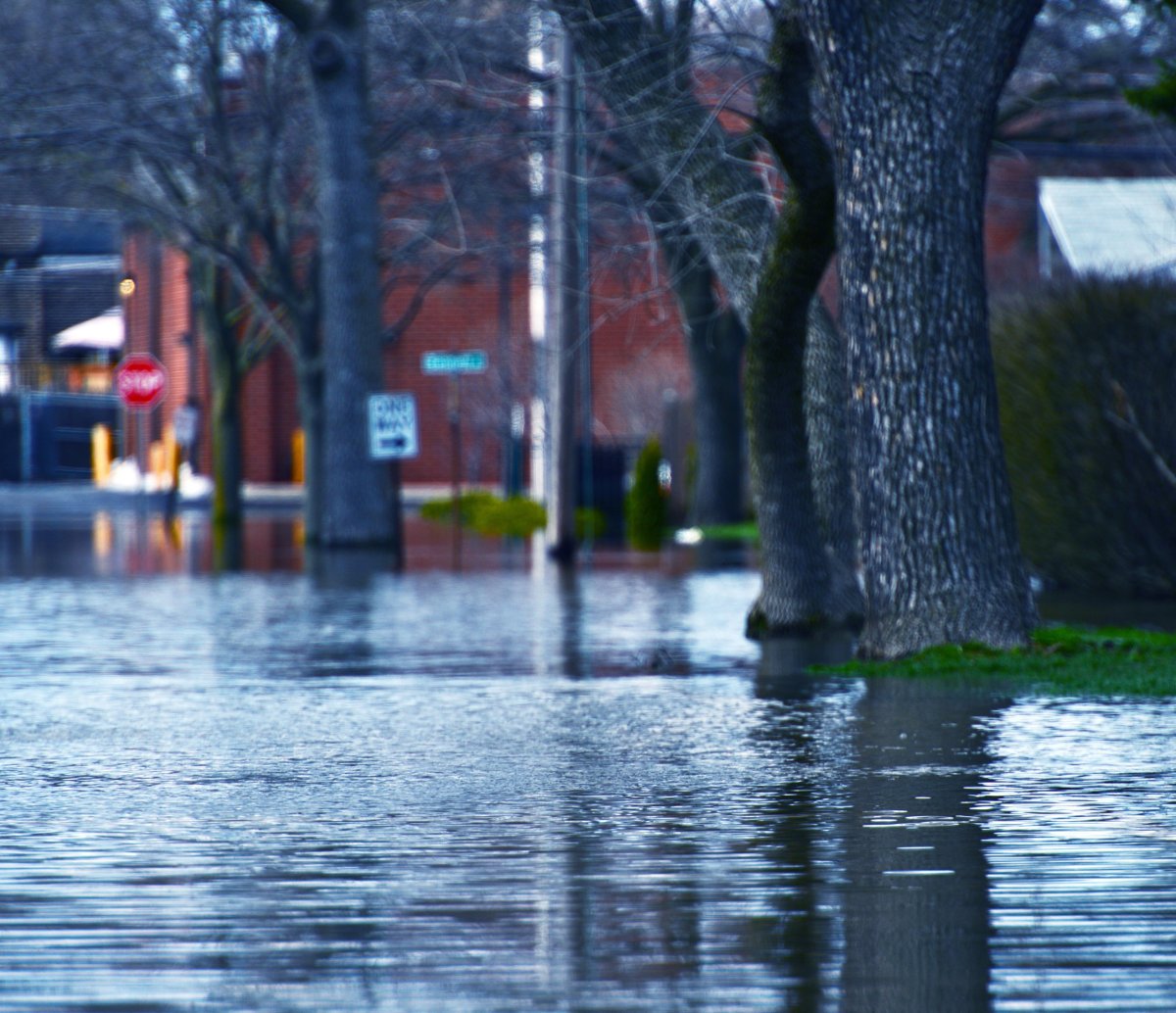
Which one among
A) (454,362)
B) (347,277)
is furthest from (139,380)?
(347,277)

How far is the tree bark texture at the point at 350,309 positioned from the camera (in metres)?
29.8

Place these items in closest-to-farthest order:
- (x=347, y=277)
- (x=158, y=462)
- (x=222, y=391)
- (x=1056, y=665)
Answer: (x=1056, y=665), (x=347, y=277), (x=222, y=391), (x=158, y=462)

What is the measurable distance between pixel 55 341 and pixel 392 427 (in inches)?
1825

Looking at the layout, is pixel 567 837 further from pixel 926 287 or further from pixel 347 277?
pixel 347 277

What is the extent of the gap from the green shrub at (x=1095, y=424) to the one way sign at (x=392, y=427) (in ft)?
35.3

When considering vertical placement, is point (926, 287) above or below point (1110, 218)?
below

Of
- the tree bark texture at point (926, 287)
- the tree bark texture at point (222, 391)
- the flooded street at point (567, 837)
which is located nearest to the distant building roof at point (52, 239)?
the tree bark texture at point (222, 391)

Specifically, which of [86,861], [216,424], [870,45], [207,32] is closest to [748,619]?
[870,45]

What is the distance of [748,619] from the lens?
1664 cm

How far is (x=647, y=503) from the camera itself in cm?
3378

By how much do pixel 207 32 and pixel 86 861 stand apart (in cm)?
2573

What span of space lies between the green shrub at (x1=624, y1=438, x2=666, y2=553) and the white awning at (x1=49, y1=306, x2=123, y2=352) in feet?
127

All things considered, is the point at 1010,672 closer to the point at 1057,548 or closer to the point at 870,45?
the point at 870,45

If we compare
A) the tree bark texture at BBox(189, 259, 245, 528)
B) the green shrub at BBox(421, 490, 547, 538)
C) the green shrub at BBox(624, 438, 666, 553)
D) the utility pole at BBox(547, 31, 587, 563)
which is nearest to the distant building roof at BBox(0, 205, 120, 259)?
the tree bark texture at BBox(189, 259, 245, 528)
